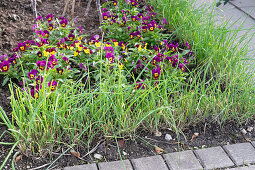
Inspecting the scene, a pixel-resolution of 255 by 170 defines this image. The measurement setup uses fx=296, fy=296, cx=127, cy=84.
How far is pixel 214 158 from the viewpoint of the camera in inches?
83.4

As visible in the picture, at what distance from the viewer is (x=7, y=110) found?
2.42m

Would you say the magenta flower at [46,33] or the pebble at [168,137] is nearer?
the pebble at [168,137]

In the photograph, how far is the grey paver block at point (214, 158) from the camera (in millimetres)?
2070

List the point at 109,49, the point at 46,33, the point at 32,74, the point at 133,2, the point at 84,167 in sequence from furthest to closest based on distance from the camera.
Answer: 1. the point at 133,2
2. the point at 46,33
3. the point at 109,49
4. the point at 32,74
5. the point at 84,167

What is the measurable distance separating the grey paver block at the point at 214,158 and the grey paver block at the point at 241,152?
6 centimetres

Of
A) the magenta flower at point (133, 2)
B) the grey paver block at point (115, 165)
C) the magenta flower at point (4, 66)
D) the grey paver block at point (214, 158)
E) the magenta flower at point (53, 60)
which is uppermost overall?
the magenta flower at point (133, 2)

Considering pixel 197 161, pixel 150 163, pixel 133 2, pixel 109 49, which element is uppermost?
pixel 133 2

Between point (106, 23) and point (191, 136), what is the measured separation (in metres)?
1.64

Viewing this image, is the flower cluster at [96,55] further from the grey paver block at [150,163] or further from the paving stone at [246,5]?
the paving stone at [246,5]

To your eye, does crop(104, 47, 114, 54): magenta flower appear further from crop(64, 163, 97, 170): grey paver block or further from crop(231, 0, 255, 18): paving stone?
crop(231, 0, 255, 18): paving stone

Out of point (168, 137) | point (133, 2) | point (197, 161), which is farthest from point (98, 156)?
point (133, 2)

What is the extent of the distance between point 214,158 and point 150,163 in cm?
47

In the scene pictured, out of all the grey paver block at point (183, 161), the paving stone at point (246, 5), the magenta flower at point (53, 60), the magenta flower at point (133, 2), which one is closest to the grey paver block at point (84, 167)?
the grey paver block at point (183, 161)

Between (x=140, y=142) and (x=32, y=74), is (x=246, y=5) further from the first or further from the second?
(x=32, y=74)
